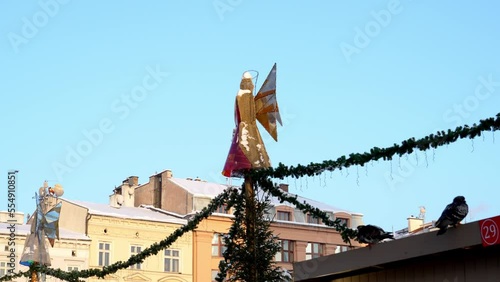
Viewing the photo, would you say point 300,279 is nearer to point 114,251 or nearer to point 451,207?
point 451,207

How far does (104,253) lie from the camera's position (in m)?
48.5

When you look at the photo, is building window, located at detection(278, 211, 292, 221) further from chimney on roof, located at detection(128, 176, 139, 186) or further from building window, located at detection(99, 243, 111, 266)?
building window, located at detection(99, 243, 111, 266)

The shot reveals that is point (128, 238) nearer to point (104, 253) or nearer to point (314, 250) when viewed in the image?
point (104, 253)

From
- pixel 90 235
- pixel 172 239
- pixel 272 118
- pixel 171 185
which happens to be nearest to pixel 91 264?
pixel 90 235

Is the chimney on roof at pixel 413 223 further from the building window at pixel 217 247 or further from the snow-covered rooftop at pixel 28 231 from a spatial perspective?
the snow-covered rooftop at pixel 28 231

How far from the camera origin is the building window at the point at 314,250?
180 ft

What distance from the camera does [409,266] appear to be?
16.6 m

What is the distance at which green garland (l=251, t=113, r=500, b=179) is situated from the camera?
563 inches

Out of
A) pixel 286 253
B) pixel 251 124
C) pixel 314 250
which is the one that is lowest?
pixel 286 253

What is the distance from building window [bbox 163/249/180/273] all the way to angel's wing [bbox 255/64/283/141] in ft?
108

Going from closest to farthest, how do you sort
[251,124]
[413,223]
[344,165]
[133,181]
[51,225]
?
[344,165] → [251,124] → [51,225] → [413,223] → [133,181]

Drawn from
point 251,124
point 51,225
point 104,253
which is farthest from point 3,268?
point 251,124

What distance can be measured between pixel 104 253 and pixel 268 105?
1249 inches

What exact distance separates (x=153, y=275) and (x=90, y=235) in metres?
4.32
